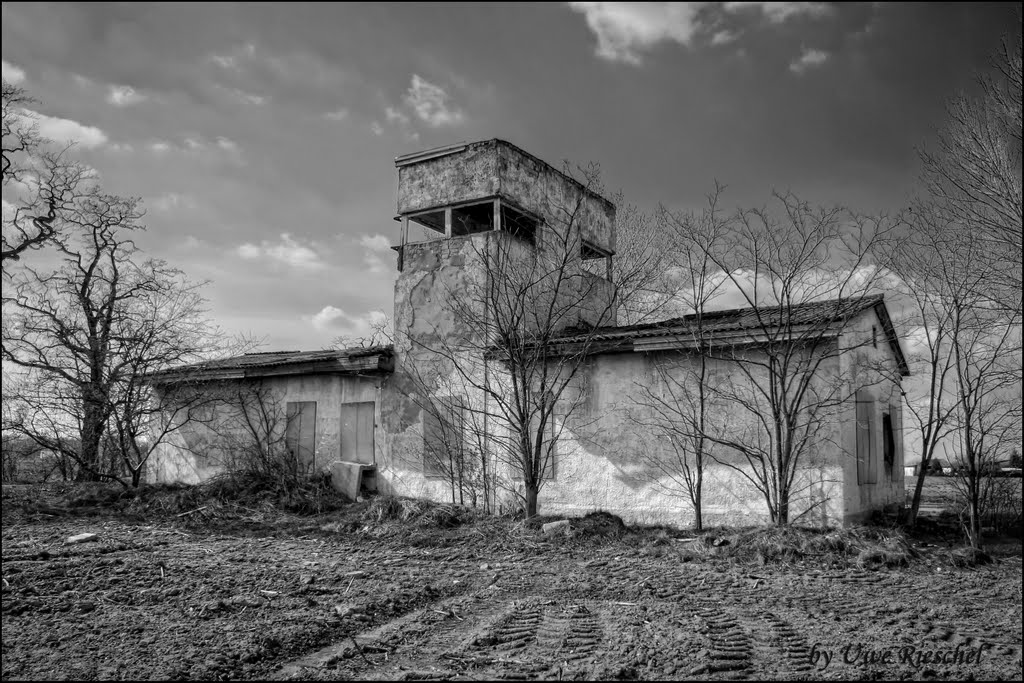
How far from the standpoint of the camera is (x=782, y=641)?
5742 millimetres

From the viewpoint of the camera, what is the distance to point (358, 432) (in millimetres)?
14492

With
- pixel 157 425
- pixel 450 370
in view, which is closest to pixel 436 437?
pixel 450 370

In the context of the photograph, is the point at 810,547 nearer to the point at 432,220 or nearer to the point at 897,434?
the point at 897,434

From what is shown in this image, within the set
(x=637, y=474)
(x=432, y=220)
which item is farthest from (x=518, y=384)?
(x=432, y=220)

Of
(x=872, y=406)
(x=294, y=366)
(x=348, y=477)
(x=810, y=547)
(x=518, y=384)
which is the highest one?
(x=294, y=366)

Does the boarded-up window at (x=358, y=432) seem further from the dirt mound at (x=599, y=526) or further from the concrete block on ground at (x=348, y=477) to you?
the dirt mound at (x=599, y=526)

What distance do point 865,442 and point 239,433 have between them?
11563mm

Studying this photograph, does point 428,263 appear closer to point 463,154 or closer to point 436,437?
point 463,154

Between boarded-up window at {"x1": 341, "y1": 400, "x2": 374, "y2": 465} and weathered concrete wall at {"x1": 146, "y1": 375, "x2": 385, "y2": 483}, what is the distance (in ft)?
0.38

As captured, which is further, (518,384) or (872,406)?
(872,406)

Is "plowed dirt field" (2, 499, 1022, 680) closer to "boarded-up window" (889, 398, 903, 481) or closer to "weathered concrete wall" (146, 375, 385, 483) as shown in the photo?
"boarded-up window" (889, 398, 903, 481)

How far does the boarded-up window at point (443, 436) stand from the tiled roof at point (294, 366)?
4.31 feet

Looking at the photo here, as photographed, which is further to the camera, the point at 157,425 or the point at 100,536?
the point at 157,425

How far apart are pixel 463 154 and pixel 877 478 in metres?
9.04
